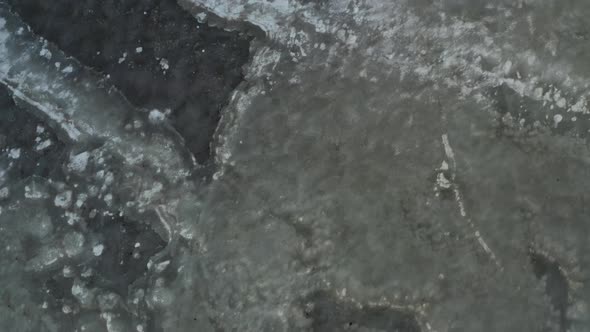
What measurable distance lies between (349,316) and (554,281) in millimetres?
382

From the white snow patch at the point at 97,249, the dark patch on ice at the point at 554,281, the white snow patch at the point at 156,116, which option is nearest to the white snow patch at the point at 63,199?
the white snow patch at the point at 97,249

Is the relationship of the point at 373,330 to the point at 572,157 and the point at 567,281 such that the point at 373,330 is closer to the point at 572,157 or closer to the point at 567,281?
the point at 567,281

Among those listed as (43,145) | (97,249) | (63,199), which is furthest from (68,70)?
(97,249)

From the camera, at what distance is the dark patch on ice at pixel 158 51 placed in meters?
1.29

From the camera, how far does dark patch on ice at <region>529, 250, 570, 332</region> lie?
1.12 m

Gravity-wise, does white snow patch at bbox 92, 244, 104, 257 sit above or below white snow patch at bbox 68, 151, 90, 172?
below

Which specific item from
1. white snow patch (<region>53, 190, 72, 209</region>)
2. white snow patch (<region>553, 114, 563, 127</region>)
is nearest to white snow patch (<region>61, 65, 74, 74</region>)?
white snow patch (<region>53, 190, 72, 209</region>)

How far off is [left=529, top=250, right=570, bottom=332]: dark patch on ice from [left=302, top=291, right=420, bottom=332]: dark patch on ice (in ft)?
0.81

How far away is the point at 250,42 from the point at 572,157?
68cm

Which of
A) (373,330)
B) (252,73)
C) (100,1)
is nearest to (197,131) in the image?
(252,73)

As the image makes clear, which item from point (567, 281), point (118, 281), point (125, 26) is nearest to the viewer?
point (567, 281)

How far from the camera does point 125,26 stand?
1.35m

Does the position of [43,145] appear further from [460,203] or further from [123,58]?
[460,203]

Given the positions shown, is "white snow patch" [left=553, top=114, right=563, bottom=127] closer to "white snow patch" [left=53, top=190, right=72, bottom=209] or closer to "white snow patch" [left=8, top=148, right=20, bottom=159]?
"white snow patch" [left=53, top=190, right=72, bottom=209]
